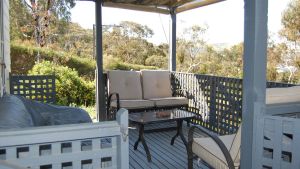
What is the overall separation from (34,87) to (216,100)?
3.09m

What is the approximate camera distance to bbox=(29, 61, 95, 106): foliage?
7.27 meters

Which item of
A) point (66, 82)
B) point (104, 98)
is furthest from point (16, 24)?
point (104, 98)

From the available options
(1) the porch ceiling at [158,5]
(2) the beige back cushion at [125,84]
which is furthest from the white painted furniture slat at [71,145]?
(1) the porch ceiling at [158,5]

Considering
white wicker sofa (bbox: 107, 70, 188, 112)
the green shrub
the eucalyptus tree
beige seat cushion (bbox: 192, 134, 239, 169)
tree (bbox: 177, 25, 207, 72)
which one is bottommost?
beige seat cushion (bbox: 192, 134, 239, 169)

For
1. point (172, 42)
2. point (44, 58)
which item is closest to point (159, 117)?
point (172, 42)

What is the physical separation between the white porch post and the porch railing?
182 cm

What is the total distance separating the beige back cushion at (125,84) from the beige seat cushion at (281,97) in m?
3.57

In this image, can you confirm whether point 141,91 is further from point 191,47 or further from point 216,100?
point 191,47

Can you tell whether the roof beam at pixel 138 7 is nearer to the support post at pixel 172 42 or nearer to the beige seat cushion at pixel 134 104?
the support post at pixel 172 42

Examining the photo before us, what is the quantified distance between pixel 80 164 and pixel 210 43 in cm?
1031

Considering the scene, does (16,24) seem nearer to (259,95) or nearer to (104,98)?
(104,98)

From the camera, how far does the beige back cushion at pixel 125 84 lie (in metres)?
5.37

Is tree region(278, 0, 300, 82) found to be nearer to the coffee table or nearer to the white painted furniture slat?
the coffee table

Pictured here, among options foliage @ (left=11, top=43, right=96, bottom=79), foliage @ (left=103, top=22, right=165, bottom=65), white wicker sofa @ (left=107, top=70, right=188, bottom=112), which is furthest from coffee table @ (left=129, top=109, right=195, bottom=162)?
foliage @ (left=103, top=22, right=165, bottom=65)
